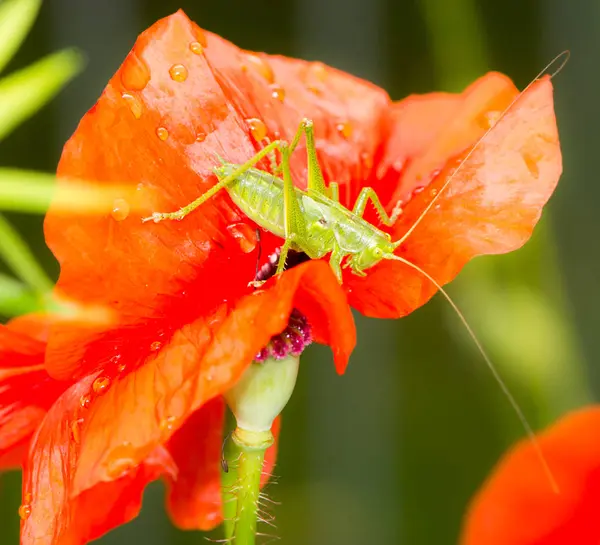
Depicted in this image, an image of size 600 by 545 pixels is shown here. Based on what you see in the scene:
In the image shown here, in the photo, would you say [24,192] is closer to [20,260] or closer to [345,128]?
[20,260]

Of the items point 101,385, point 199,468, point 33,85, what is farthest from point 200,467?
point 33,85

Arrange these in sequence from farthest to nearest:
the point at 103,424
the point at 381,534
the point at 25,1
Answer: the point at 381,534 < the point at 25,1 < the point at 103,424

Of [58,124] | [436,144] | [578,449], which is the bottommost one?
[578,449]

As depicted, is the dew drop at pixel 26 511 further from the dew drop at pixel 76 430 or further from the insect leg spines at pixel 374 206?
the insect leg spines at pixel 374 206

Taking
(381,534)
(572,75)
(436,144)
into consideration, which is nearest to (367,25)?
(572,75)

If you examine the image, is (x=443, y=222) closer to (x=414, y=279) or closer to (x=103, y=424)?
(x=414, y=279)

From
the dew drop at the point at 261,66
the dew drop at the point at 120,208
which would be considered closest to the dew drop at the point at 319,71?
the dew drop at the point at 261,66

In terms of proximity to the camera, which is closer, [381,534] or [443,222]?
[443,222]
